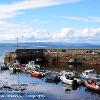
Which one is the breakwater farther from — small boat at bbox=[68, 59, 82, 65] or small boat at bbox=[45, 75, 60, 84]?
small boat at bbox=[45, 75, 60, 84]

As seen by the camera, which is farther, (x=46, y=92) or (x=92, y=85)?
(x=92, y=85)

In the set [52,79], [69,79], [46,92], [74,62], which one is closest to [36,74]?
[52,79]

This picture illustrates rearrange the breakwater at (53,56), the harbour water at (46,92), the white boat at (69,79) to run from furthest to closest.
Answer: the breakwater at (53,56) < the white boat at (69,79) < the harbour water at (46,92)

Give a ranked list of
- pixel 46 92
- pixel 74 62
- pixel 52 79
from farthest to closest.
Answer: pixel 74 62 < pixel 52 79 < pixel 46 92

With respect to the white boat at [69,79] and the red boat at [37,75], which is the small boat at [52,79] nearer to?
the white boat at [69,79]

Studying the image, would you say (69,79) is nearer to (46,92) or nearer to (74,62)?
(46,92)

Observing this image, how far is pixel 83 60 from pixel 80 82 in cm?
4499

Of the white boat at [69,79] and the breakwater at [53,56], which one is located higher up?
the breakwater at [53,56]

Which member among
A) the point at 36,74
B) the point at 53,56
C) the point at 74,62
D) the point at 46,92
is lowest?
the point at 46,92

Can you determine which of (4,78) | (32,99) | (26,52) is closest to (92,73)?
(4,78)

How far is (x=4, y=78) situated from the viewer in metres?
80.8

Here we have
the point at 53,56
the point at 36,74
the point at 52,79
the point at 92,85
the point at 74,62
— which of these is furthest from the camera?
the point at 53,56

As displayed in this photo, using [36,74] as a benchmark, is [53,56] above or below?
above

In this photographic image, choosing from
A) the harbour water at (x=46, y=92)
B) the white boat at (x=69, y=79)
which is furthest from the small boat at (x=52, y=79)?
the white boat at (x=69, y=79)
